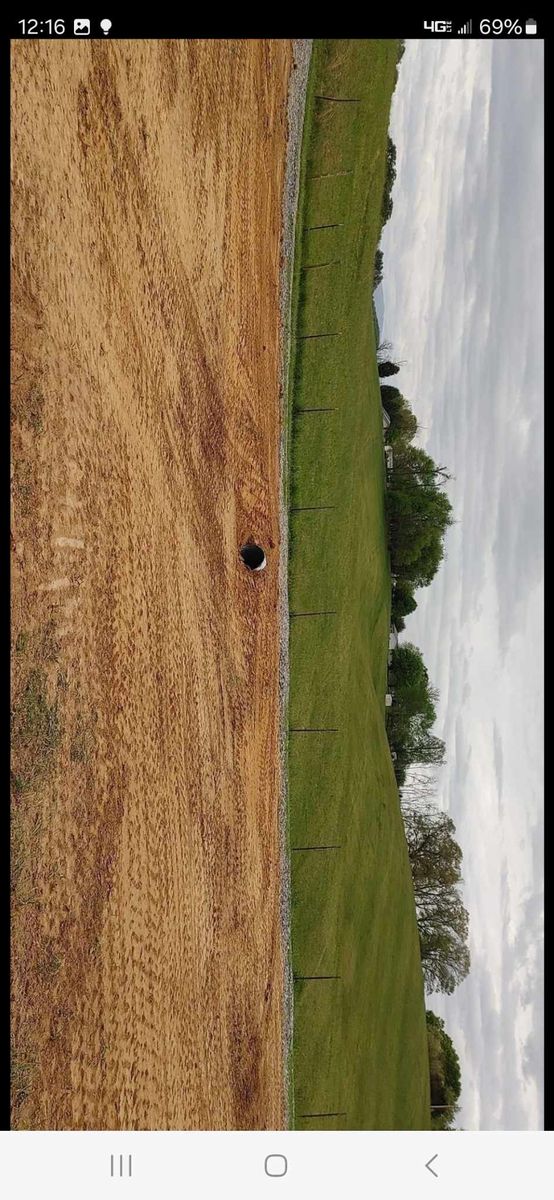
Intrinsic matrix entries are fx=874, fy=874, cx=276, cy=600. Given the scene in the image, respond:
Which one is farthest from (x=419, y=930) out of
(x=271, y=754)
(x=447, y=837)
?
(x=271, y=754)

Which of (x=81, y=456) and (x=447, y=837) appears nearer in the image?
(x=81, y=456)

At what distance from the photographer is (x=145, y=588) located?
44.0 feet

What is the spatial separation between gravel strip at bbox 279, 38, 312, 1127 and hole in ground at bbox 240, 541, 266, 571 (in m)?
1.44

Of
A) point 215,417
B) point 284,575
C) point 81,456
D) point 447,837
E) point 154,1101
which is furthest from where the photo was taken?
point 447,837

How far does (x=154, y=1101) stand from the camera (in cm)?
1270

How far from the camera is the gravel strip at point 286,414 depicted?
1867cm

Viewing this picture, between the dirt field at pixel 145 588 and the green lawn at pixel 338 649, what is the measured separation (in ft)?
5.42
